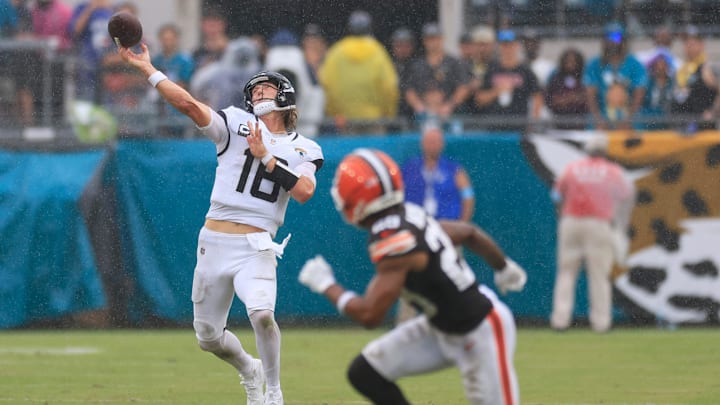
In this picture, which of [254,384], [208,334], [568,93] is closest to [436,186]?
[568,93]

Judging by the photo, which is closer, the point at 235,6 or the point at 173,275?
the point at 173,275

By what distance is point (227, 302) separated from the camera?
26.6 feet

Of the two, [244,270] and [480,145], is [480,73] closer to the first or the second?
[480,145]

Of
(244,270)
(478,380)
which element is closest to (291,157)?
(244,270)

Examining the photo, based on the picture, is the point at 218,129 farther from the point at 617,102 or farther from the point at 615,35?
the point at 617,102

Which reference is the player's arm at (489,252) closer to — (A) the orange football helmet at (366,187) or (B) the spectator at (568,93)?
(A) the orange football helmet at (366,187)

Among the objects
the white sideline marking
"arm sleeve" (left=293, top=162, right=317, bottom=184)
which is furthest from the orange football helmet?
the white sideline marking

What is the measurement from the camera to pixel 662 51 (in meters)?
15.1

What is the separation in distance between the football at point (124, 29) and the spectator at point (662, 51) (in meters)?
8.07

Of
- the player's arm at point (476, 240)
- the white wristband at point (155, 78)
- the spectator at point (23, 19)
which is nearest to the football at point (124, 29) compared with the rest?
the white wristband at point (155, 78)

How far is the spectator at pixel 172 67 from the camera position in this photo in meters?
15.1

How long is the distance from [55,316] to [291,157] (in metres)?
6.83

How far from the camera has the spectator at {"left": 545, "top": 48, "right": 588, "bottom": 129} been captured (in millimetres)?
14680

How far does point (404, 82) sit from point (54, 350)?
496 cm
